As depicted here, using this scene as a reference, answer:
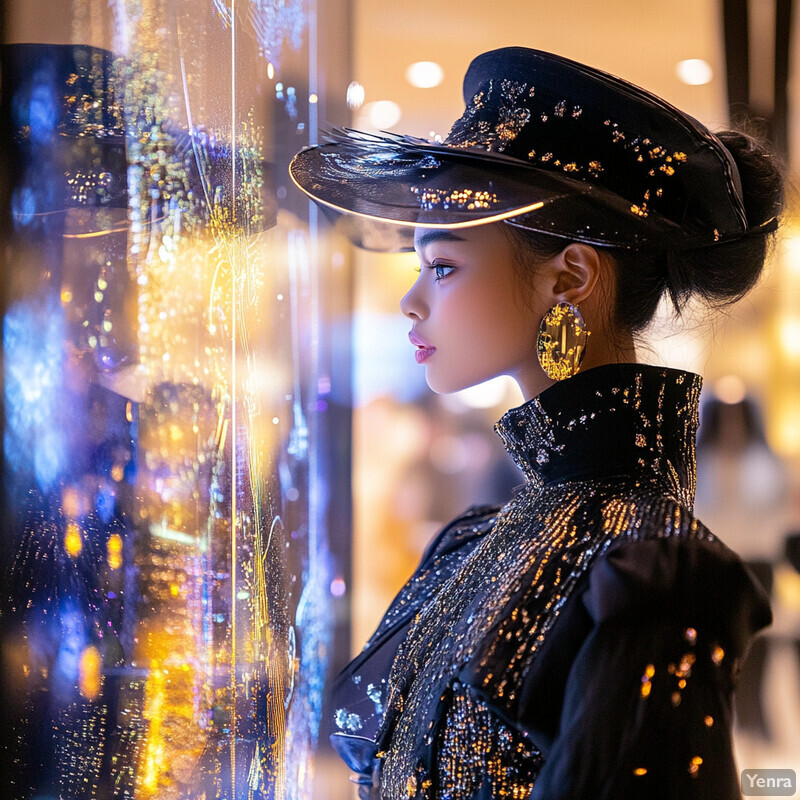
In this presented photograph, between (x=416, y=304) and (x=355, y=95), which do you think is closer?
(x=416, y=304)

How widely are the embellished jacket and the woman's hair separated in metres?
0.09

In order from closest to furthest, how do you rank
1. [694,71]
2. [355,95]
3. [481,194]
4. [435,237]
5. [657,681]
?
[657,681] → [481,194] → [435,237] → [355,95] → [694,71]

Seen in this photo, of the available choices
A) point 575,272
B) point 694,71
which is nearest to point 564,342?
point 575,272

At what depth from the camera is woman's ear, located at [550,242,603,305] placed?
0.75 m

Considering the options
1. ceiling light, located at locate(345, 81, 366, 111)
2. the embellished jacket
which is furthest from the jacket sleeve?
ceiling light, located at locate(345, 81, 366, 111)

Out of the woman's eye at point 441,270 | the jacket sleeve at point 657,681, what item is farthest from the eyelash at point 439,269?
the jacket sleeve at point 657,681

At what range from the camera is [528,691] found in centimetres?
61

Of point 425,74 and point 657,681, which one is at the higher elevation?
point 425,74

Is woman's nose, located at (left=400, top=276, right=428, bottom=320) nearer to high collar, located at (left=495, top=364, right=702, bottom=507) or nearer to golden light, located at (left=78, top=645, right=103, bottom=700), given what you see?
high collar, located at (left=495, top=364, right=702, bottom=507)

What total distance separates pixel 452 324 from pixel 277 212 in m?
0.26

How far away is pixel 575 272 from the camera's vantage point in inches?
29.8

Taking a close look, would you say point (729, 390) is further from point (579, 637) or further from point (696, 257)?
point (579, 637)

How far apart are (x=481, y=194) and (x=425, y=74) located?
820 millimetres

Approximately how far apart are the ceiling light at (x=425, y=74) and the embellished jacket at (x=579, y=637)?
82cm
